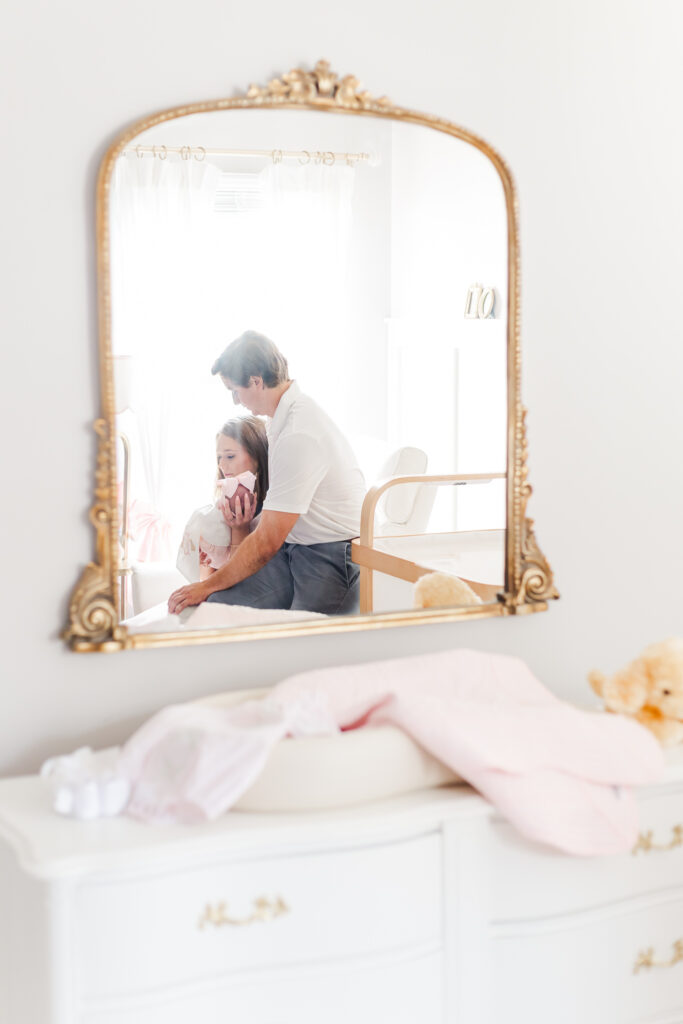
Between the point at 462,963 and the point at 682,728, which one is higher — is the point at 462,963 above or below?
below

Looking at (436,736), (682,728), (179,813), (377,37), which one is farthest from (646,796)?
(377,37)

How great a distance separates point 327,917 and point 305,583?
19.8 inches

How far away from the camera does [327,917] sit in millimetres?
1377

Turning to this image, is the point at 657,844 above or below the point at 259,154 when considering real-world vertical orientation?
below

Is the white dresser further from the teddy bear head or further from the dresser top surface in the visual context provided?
the teddy bear head

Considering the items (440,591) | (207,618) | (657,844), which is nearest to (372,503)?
(440,591)

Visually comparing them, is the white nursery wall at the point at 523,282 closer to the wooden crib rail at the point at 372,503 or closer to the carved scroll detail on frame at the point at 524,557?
the carved scroll detail on frame at the point at 524,557

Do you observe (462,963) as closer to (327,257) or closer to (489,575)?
(489,575)

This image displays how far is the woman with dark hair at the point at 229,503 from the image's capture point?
62.8 inches

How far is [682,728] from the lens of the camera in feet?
5.39

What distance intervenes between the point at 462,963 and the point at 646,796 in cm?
35

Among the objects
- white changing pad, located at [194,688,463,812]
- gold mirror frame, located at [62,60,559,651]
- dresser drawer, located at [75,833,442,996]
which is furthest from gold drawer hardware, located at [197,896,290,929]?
gold mirror frame, located at [62,60,559,651]

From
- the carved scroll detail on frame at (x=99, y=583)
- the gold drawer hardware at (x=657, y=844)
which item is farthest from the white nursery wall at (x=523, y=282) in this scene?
the gold drawer hardware at (x=657, y=844)

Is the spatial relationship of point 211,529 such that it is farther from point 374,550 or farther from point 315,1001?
point 315,1001
